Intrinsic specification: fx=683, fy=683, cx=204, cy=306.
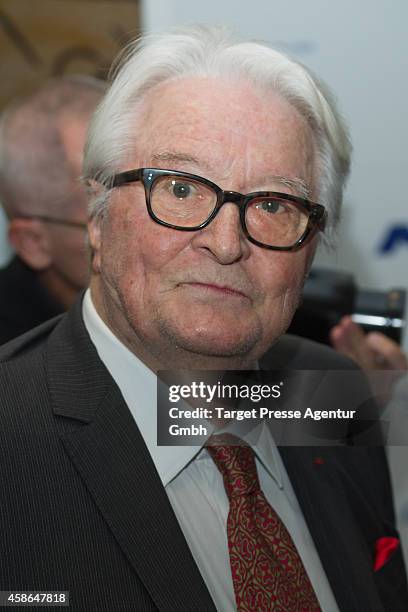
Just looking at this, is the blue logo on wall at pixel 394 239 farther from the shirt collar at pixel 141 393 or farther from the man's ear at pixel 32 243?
the shirt collar at pixel 141 393

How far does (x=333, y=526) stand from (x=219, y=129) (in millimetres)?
610

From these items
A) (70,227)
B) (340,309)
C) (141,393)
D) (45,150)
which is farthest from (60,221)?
(141,393)

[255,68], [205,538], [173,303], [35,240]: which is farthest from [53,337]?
[35,240]

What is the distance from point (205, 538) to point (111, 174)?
50 centimetres

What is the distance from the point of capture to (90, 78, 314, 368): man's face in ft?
2.74

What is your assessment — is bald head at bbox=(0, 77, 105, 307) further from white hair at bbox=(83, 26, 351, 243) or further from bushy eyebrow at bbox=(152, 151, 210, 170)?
bushy eyebrow at bbox=(152, 151, 210, 170)

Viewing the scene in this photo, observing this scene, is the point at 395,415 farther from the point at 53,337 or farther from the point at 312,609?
the point at 53,337

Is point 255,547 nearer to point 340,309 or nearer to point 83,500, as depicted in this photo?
point 83,500

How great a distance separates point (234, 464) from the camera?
933 mm

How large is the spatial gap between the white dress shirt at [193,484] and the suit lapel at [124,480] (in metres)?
0.03

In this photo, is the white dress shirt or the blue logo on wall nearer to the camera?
the white dress shirt

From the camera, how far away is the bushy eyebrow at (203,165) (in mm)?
837

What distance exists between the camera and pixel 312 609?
0.91 metres

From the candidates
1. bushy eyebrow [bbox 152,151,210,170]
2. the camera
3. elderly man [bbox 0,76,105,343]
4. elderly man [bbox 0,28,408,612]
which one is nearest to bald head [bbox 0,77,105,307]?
elderly man [bbox 0,76,105,343]
